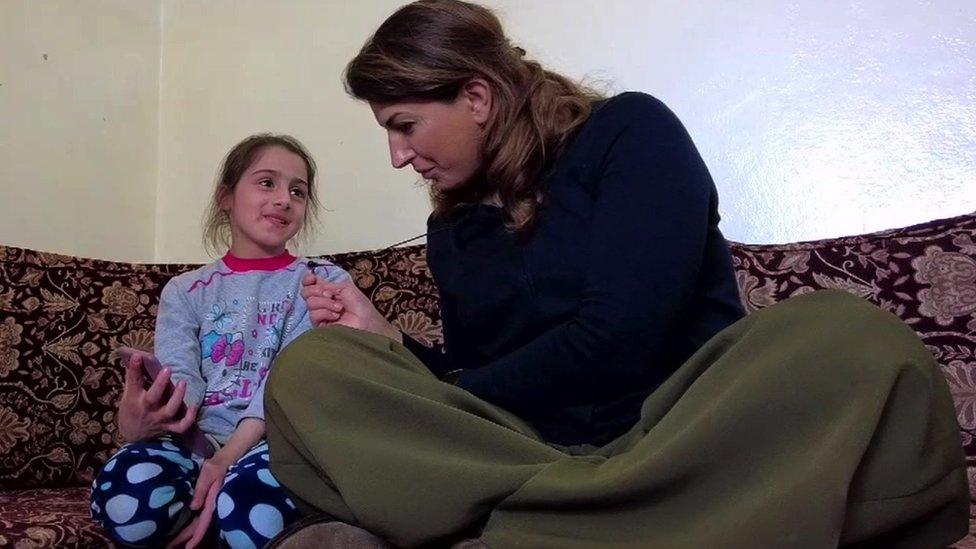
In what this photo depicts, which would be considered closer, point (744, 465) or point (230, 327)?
point (744, 465)

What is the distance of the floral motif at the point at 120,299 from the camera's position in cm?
167

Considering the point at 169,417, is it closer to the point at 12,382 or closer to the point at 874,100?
the point at 12,382

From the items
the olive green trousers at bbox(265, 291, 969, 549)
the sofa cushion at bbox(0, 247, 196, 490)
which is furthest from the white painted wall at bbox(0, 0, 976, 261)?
the olive green trousers at bbox(265, 291, 969, 549)

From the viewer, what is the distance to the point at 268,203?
158 centimetres

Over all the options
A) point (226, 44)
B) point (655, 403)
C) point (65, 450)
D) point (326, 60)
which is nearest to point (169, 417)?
point (65, 450)

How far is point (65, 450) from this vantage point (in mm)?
1544

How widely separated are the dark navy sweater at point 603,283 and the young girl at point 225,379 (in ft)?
1.03

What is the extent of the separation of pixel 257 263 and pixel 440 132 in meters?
0.53

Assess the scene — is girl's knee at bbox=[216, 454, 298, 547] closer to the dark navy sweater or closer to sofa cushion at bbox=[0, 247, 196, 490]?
the dark navy sweater

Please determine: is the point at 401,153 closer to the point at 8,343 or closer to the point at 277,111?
the point at 8,343

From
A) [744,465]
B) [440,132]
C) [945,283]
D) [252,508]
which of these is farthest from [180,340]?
[945,283]

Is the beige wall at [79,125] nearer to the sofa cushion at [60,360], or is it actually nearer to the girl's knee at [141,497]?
the sofa cushion at [60,360]

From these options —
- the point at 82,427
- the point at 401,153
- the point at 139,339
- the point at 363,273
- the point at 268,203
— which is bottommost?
the point at 82,427

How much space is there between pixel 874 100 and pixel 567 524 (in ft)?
3.99
